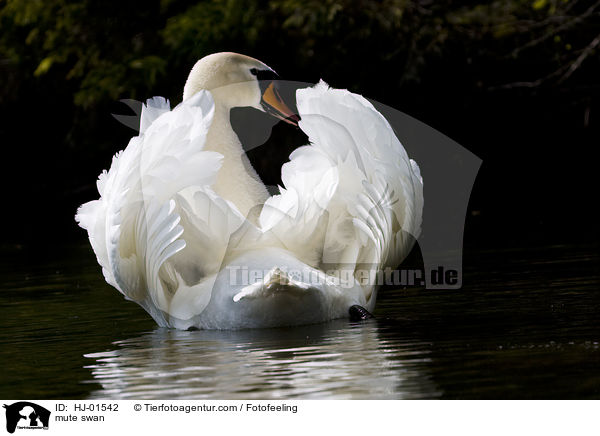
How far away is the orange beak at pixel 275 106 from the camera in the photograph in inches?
298

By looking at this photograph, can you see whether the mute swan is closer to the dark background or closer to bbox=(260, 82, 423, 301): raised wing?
bbox=(260, 82, 423, 301): raised wing

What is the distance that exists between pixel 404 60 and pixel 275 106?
408 inches

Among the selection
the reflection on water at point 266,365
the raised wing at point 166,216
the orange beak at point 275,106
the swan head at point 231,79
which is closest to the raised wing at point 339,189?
the raised wing at point 166,216

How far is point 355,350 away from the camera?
204 inches

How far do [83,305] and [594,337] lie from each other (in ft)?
13.1

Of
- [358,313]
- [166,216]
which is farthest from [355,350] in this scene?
[166,216]

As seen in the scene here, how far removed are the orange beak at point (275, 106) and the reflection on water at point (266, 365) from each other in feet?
6.73

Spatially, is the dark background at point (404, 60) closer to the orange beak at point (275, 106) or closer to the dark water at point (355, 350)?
the orange beak at point (275, 106)

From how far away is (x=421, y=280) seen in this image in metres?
8.38

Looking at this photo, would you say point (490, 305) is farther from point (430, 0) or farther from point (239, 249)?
point (430, 0)
